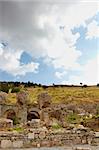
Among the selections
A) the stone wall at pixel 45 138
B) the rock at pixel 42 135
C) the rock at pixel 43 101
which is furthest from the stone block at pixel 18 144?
the rock at pixel 43 101

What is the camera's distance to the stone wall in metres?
13.2

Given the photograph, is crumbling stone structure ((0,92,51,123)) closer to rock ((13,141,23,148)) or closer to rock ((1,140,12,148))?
rock ((13,141,23,148))

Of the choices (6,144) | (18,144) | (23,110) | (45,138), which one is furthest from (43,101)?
(6,144)

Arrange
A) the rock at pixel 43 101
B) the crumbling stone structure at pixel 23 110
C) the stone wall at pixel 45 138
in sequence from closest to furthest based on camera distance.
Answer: the stone wall at pixel 45 138, the crumbling stone structure at pixel 23 110, the rock at pixel 43 101

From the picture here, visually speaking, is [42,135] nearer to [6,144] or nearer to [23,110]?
[6,144]

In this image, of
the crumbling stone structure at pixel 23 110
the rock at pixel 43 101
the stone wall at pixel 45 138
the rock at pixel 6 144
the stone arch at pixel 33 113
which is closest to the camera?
the rock at pixel 6 144

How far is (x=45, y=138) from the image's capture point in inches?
545

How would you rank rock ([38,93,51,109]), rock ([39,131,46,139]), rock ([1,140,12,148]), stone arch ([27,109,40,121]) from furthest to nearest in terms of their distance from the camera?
rock ([38,93,51,109]), stone arch ([27,109,40,121]), rock ([39,131,46,139]), rock ([1,140,12,148])

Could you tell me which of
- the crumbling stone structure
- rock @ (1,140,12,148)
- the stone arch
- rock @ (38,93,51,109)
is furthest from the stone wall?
rock @ (38,93,51,109)

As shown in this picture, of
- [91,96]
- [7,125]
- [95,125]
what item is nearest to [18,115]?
[95,125]

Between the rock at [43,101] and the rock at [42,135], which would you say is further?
the rock at [43,101]

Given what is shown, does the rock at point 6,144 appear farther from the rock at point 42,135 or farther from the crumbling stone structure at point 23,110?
the crumbling stone structure at point 23,110

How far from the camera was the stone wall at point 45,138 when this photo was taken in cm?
1318

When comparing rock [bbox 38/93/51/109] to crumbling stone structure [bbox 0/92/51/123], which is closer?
crumbling stone structure [bbox 0/92/51/123]
